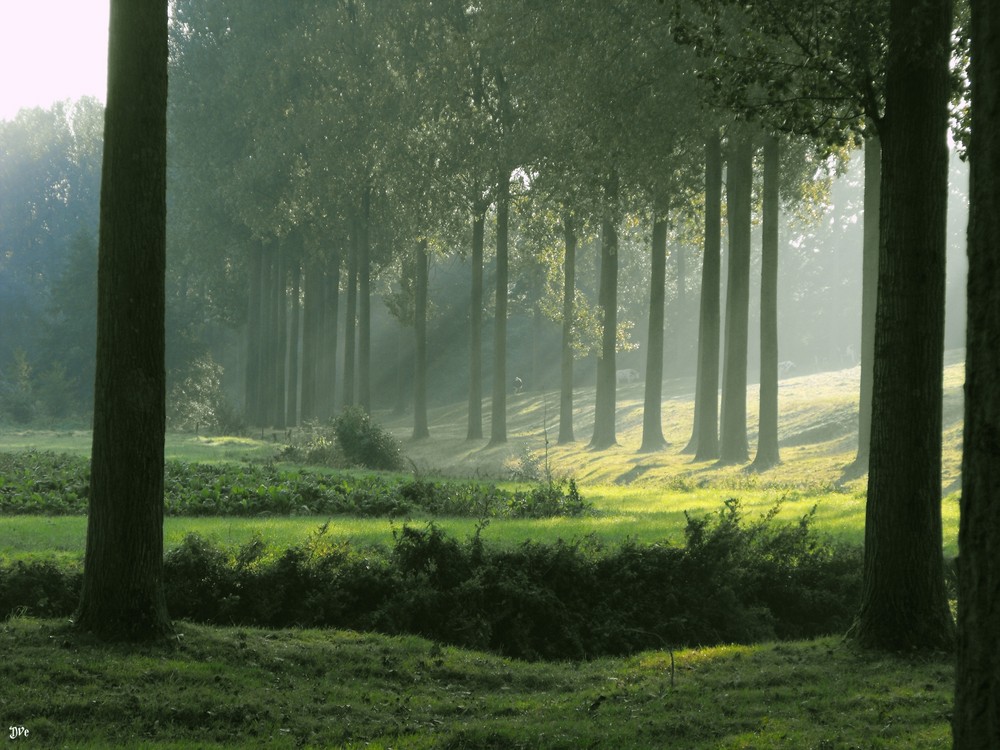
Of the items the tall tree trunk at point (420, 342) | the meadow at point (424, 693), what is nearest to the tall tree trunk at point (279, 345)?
the tall tree trunk at point (420, 342)

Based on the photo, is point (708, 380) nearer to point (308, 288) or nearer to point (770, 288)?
point (770, 288)

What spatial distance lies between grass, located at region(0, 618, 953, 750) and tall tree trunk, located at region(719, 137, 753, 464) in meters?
17.9

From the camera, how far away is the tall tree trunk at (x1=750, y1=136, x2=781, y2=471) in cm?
2641

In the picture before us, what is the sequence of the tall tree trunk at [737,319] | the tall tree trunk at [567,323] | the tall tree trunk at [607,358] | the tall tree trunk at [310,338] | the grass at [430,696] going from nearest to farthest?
the grass at [430,696]
the tall tree trunk at [737,319]
the tall tree trunk at [607,358]
the tall tree trunk at [567,323]
the tall tree trunk at [310,338]

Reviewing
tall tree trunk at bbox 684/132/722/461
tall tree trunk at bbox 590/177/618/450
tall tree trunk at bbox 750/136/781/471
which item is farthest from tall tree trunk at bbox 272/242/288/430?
tall tree trunk at bbox 750/136/781/471

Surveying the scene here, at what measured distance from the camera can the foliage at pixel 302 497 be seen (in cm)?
1697

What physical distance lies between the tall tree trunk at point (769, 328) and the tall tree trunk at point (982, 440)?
22.2 m

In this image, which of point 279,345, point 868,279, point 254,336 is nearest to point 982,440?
point 868,279

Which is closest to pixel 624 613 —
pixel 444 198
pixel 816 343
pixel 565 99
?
pixel 565 99

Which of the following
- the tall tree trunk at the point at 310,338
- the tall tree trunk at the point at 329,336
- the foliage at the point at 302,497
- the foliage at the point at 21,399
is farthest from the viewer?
the foliage at the point at 21,399

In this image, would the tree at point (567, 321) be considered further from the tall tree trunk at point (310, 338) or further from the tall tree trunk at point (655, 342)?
the tall tree trunk at point (310, 338)

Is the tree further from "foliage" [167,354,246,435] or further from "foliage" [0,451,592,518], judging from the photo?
"foliage" [0,451,592,518]

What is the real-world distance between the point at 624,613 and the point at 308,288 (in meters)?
40.0

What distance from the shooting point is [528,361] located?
7625 cm
